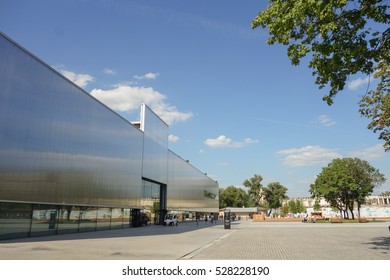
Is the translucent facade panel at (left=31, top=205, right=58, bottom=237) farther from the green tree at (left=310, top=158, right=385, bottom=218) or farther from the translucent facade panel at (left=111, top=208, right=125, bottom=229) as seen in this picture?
the green tree at (left=310, top=158, right=385, bottom=218)

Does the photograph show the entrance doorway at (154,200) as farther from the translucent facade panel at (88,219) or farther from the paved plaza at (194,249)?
the paved plaza at (194,249)

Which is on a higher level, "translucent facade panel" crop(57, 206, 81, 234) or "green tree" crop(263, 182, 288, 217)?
"green tree" crop(263, 182, 288, 217)

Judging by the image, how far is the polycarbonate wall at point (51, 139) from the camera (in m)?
19.3

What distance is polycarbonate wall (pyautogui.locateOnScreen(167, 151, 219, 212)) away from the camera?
177ft

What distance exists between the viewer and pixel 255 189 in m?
132

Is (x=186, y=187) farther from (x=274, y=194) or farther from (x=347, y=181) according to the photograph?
(x=274, y=194)

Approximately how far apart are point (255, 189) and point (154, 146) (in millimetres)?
93614

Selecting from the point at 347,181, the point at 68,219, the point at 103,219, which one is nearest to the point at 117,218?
the point at 103,219

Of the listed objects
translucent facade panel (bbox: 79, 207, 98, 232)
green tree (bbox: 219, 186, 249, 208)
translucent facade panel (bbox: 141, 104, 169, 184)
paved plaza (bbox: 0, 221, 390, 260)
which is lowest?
paved plaza (bbox: 0, 221, 390, 260)

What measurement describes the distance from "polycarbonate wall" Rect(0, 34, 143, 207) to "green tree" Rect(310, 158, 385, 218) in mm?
46454

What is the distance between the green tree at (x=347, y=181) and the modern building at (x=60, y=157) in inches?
1580

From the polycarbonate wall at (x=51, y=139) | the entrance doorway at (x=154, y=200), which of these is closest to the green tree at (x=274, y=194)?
the entrance doorway at (x=154, y=200)

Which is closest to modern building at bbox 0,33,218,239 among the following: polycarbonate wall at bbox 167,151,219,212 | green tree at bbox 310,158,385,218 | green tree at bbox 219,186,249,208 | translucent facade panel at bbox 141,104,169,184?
translucent facade panel at bbox 141,104,169,184
